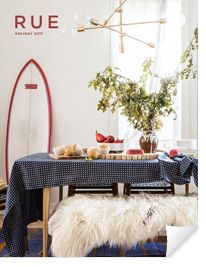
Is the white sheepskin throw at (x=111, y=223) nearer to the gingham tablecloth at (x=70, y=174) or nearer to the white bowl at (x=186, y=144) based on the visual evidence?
the gingham tablecloth at (x=70, y=174)

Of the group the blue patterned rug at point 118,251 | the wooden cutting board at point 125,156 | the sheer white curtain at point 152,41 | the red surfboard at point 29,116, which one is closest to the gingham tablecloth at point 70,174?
the wooden cutting board at point 125,156

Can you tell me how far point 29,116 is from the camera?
3.45m

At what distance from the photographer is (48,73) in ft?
11.5

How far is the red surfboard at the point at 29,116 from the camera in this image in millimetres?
3393

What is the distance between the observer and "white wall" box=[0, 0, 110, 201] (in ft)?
11.4

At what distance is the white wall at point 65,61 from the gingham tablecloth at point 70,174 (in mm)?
1702

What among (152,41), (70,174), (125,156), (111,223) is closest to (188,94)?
(152,41)

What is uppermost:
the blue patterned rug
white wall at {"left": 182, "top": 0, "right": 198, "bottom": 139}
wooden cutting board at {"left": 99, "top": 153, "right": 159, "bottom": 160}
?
white wall at {"left": 182, "top": 0, "right": 198, "bottom": 139}

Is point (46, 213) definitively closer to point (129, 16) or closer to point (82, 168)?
point (82, 168)

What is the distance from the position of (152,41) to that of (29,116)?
1327 millimetres

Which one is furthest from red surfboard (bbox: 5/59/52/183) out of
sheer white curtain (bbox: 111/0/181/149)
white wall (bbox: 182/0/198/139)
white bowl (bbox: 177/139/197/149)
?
white bowl (bbox: 177/139/197/149)

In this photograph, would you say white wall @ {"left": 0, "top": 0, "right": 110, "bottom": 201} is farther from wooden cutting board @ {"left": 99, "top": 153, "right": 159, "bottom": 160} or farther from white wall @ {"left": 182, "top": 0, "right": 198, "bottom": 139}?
wooden cutting board @ {"left": 99, "top": 153, "right": 159, "bottom": 160}

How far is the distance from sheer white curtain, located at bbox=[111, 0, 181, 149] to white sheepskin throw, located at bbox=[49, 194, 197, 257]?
184cm
